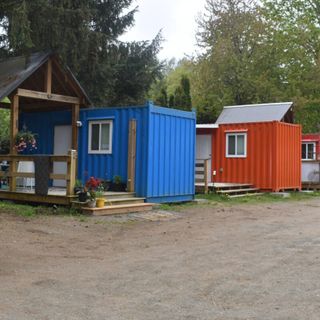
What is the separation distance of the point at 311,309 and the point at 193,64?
105 ft

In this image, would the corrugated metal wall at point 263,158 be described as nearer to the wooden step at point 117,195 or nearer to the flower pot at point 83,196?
the wooden step at point 117,195

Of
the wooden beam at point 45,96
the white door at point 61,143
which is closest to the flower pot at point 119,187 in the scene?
the white door at point 61,143

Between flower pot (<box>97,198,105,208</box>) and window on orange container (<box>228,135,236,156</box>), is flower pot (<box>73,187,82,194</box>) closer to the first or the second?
flower pot (<box>97,198,105,208</box>)

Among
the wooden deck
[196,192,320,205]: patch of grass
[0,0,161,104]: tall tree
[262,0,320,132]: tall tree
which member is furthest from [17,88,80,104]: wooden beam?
[262,0,320,132]: tall tree

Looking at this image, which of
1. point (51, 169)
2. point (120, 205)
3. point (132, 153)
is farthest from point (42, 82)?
point (120, 205)

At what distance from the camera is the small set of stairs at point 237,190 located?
1954 cm

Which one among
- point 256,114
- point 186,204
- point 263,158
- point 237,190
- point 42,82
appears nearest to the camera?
point 186,204

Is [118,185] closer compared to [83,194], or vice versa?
[83,194]

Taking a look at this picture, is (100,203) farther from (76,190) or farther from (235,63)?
(235,63)

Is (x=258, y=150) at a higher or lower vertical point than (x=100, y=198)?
higher

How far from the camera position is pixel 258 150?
2112 centimetres

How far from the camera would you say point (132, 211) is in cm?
1345

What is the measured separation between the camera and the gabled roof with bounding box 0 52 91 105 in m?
13.6

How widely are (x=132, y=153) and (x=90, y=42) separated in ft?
16.6
